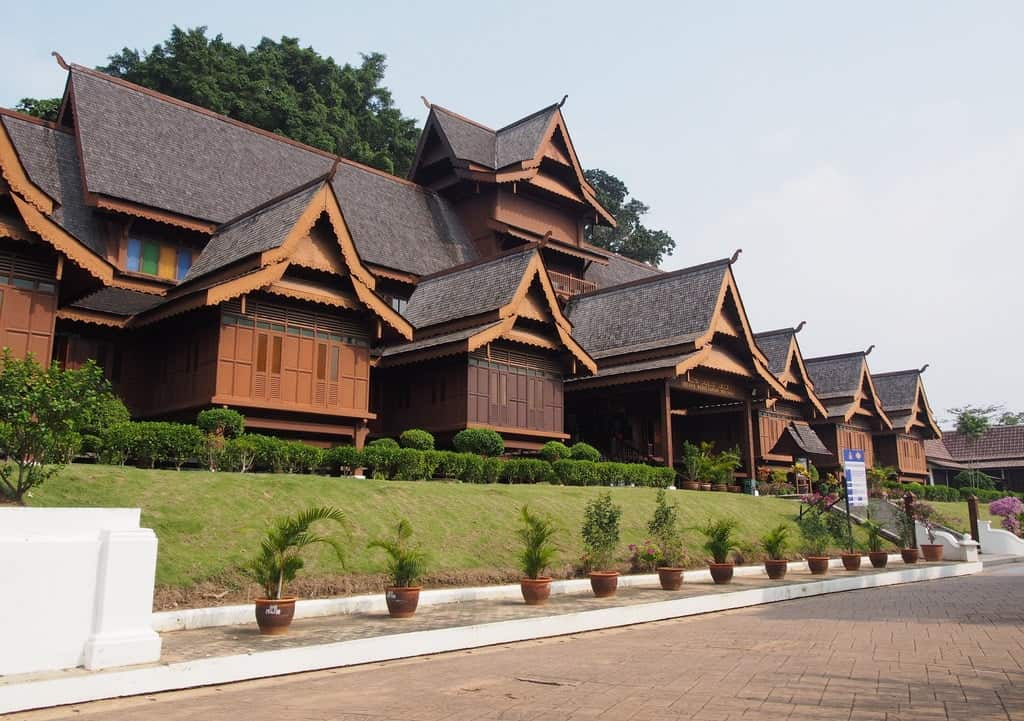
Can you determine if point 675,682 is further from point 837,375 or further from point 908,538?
point 837,375

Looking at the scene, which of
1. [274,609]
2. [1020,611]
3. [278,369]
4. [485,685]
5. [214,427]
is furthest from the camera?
[278,369]

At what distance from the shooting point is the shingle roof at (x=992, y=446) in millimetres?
65000

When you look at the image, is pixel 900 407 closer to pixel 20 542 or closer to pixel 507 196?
pixel 507 196

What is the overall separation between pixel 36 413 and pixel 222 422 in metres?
7.53

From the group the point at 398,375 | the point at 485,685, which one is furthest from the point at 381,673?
the point at 398,375

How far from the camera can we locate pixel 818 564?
20172 mm

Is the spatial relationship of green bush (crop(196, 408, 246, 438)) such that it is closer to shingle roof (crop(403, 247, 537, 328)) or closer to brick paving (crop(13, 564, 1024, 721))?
shingle roof (crop(403, 247, 537, 328))

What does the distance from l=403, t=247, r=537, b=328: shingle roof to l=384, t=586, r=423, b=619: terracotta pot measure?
14045mm

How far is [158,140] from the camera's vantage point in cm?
2905

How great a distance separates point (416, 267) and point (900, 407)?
32.8m

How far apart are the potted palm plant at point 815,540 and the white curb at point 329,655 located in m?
5.59

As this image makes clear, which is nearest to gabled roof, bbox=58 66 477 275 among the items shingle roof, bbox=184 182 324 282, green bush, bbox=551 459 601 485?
shingle roof, bbox=184 182 324 282

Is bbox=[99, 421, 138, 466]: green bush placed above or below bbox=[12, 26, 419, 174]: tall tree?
below

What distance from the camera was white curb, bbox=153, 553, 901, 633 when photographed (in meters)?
10.5
